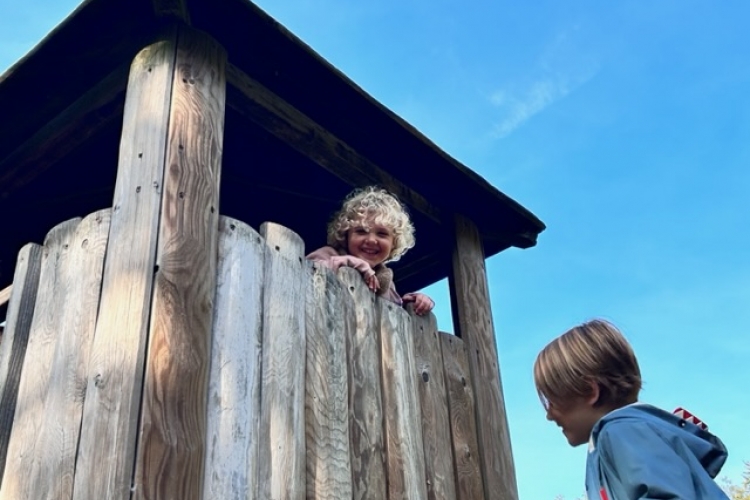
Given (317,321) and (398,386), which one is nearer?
(317,321)

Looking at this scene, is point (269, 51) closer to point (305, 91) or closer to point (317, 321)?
point (305, 91)

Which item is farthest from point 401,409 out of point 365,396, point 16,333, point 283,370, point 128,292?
point 16,333

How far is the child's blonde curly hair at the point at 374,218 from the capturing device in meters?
4.88

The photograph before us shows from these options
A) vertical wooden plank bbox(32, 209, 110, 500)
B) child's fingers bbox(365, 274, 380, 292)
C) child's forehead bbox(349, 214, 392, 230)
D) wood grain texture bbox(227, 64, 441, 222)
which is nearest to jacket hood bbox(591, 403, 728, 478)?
vertical wooden plank bbox(32, 209, 110, 500)

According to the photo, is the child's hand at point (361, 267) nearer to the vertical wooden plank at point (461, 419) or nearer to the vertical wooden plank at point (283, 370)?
the vertical wooden plank at point (283, 370)

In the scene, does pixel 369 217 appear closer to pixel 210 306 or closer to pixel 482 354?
pixel 482 354

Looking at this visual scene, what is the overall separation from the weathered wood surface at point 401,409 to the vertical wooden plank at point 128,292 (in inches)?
54.1

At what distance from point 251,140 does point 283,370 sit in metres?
2.27

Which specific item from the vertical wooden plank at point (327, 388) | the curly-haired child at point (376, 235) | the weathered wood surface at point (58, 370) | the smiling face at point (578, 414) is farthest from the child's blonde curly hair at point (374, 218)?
the smiling face at point (578, 414)

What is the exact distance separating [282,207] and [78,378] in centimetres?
307

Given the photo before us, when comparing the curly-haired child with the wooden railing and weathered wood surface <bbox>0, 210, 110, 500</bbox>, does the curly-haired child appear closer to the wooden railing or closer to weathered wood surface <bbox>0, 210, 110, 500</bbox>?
the wooden railing

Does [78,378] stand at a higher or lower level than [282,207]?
lower

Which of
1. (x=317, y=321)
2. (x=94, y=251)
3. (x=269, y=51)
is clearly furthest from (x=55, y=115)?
(x=317, y=321)

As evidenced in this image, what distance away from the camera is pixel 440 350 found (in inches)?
184
